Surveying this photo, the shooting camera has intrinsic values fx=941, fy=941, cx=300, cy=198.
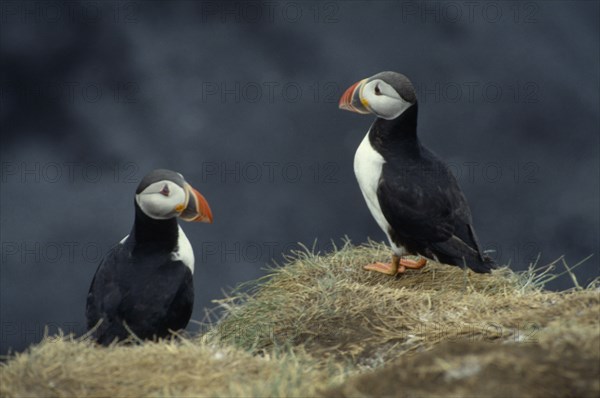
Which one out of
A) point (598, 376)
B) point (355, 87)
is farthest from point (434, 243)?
point (598, 376)

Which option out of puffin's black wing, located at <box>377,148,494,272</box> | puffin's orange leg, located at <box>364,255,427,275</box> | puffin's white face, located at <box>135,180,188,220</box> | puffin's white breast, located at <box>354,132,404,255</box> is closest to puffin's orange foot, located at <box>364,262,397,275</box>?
puffin's orange leg, located at <box>364,255,427,275</box>

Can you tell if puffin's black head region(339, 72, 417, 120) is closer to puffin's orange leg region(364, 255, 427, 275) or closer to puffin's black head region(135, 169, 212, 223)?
puffin's orange leg region(364, 255, 427, 275)

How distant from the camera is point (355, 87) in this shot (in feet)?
30.9

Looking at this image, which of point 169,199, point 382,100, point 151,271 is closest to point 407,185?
point 382,100

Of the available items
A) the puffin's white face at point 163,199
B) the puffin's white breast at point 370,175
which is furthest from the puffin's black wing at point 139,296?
the puffin's white breast at point 370,175

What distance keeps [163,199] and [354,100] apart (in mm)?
2401

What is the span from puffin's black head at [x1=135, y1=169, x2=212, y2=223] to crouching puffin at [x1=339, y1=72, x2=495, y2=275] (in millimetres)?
2061

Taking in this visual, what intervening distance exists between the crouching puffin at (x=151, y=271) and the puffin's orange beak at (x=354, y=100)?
2112 mm

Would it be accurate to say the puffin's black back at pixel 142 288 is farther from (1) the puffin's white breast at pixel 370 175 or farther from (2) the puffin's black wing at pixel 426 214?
(2) the puffin's black wing at pixel 426 214

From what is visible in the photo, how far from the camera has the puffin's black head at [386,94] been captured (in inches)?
362

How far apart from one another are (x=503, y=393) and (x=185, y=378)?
2.05m

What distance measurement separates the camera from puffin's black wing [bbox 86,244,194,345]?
756 centimetres

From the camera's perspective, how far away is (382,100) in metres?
9.23

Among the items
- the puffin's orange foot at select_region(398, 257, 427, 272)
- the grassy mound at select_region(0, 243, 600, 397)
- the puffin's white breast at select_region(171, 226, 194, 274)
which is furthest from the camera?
the puffin's orange foot at select_region(398, 257, 427, 272)
